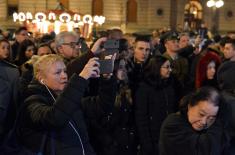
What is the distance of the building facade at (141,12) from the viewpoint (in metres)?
45.8

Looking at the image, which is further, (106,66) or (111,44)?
(111,44)

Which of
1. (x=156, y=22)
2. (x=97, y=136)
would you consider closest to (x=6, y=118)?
(x=97, y=136)

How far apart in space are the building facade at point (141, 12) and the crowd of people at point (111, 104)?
1516 inches

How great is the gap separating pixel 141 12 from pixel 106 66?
43340 mm

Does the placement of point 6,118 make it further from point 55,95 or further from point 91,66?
point 91,66

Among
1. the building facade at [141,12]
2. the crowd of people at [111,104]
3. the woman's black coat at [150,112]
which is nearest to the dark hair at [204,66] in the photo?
the crowd of people at [111,104]

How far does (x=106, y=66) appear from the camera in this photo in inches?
167

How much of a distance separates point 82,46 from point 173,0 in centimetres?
4153

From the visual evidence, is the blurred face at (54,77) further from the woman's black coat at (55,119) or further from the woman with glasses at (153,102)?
the woman with glasses at (153,102)

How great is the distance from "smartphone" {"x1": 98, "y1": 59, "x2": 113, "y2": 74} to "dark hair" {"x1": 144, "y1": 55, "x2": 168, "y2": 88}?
185 cm

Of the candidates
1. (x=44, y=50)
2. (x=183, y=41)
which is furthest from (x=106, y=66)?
(x=183, y=41)

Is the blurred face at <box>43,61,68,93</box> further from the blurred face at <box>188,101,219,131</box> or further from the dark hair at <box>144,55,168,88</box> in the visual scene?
the dark hair at <box>144,55,168,88</box>

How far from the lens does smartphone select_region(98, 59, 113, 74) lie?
4195mm

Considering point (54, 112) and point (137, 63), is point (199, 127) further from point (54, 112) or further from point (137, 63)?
point (137, 63)
